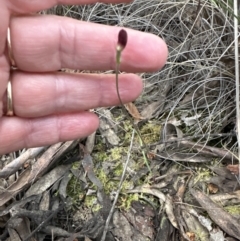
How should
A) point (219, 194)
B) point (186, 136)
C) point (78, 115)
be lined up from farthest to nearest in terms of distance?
point (186, 136), point (219, 194), point (78, 115)

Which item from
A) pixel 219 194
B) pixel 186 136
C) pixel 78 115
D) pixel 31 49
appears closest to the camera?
pixel 31 49

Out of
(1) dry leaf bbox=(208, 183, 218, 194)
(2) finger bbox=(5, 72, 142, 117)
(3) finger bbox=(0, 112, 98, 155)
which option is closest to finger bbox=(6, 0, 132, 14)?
(2) finger bbox=(5, 72, 142, 117)

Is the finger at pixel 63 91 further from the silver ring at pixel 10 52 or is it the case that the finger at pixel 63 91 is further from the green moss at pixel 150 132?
the green moss at pixel 150 132

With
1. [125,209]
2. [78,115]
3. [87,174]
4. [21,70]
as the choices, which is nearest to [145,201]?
[125,209]

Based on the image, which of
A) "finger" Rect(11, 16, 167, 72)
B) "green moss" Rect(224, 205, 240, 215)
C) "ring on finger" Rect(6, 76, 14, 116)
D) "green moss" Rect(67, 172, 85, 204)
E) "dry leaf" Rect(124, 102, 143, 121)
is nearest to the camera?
"finger" Rect(11, 16, 167, 72)

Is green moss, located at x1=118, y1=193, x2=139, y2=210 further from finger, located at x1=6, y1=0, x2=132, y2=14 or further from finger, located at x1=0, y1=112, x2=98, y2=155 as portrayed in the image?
finger, located at x1=6, y1=0, x2=132, y2=14

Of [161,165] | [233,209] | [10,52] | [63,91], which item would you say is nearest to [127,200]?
[161,165]

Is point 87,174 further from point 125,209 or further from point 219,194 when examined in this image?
point 219,194

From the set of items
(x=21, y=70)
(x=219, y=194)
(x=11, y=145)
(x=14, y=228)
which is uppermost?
(x=21, y=70)
